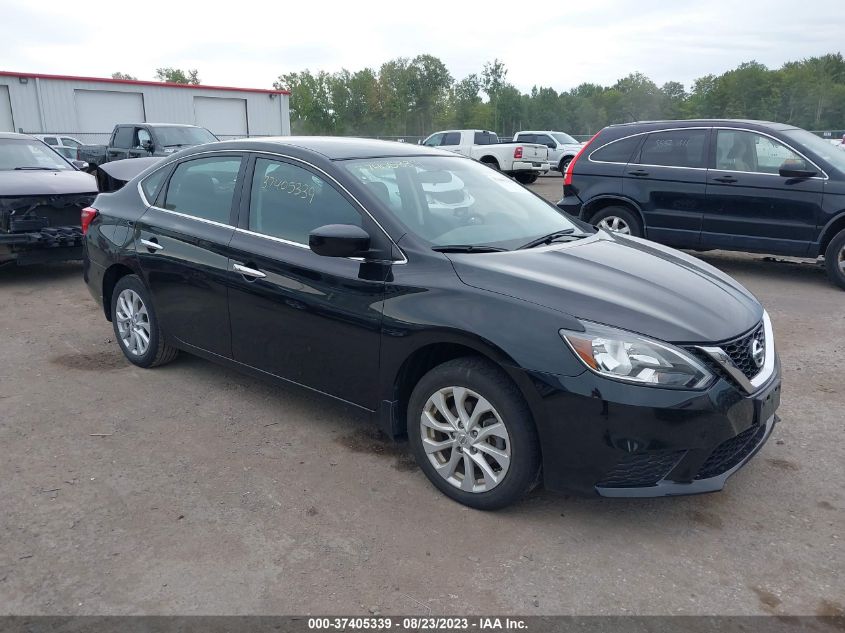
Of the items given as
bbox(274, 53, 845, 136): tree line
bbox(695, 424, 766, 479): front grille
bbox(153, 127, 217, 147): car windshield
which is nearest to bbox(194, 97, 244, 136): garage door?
bbox(153, 127, 217, 147): car windshield

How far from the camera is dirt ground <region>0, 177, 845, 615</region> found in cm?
282

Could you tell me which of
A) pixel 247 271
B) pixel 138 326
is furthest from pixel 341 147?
pixel 138 326

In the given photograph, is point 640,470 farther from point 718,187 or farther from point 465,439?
point 718,187

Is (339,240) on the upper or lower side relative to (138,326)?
upper

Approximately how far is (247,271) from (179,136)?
1328 cm

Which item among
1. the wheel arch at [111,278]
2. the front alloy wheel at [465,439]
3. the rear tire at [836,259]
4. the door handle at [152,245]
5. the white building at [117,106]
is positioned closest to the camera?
the front alloy wheel at [465,439]

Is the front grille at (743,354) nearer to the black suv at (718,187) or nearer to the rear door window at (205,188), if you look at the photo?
the rear door window at (205,188)

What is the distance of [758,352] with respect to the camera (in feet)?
11.3

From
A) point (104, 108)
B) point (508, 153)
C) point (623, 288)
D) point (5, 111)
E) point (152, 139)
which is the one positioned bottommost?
point (508, 153)

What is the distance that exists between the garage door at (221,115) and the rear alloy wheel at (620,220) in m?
29.3

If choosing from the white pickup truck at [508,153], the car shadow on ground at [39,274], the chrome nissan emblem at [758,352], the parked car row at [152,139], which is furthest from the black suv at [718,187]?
the white pickup truck at [508,153]

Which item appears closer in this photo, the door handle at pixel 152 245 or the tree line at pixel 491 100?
the door handle at pixel 152 245

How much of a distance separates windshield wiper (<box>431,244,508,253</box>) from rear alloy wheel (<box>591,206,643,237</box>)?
5.72m

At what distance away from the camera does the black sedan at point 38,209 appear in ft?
26.0
